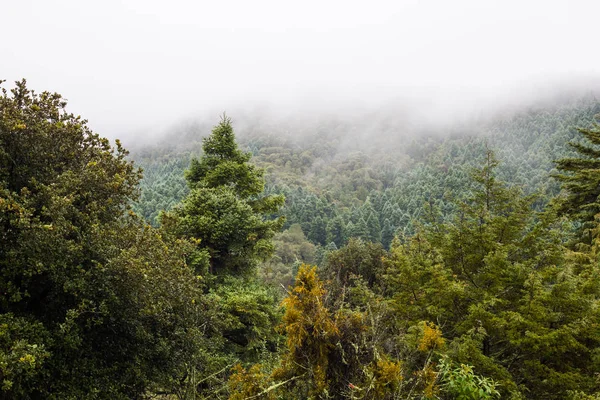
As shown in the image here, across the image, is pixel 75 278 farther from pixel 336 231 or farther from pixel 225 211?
pixel 336 231

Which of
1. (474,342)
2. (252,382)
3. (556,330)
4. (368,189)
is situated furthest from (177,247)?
(368,189)

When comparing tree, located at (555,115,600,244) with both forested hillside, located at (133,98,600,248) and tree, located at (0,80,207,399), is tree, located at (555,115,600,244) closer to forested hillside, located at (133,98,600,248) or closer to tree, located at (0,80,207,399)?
tree, located at (0,80,207,399)

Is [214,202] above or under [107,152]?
under

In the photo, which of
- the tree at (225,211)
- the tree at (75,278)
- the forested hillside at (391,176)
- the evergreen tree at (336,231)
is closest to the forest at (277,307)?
the tree at (75,278)

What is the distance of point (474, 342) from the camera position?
632 cm

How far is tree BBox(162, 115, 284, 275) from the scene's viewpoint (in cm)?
1460

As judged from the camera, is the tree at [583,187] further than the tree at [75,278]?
Yes

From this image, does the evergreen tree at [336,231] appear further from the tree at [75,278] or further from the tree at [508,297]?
the tree at [75,278]

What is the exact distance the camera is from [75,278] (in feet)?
21.9

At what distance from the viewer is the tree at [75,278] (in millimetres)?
6203

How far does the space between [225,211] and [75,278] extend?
8334 millimetres

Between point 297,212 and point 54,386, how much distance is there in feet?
316

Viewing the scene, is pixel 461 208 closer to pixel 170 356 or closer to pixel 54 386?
pixel 170 356

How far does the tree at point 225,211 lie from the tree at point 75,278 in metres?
3.94
